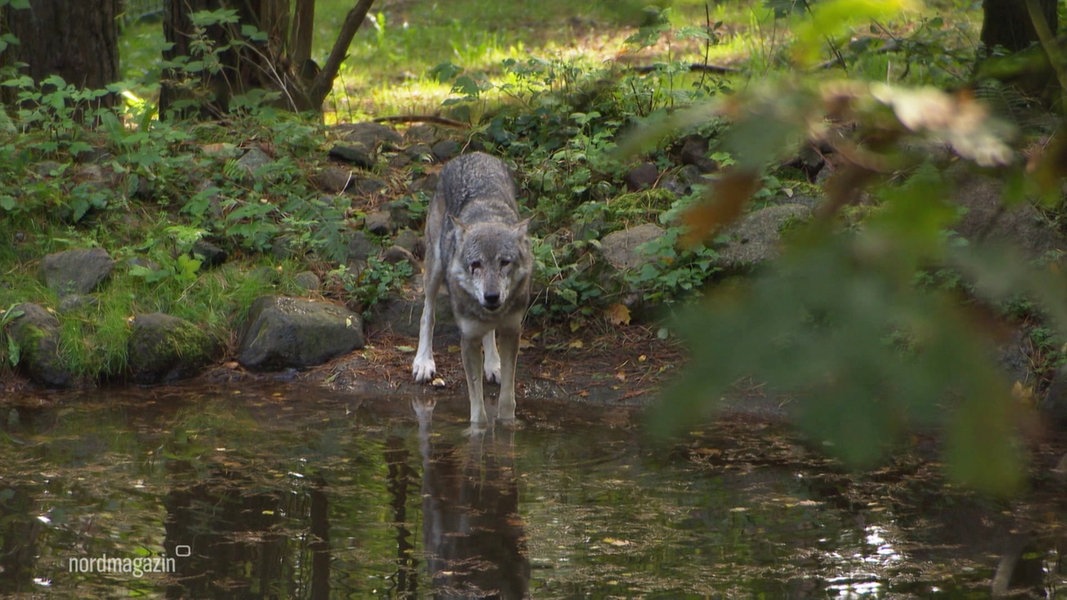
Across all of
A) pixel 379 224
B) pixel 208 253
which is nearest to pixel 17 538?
pixel 208 253

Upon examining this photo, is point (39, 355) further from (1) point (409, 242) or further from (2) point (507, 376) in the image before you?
(2) point (507, 376)

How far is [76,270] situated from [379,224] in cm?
229


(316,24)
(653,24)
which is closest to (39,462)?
(653,24)

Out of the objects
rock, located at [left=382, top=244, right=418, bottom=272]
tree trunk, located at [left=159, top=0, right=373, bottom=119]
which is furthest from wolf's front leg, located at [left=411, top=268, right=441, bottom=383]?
tree trunk, located at [left=159, top=0, right=373, bottom=119]

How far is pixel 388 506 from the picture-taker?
17.7 feet

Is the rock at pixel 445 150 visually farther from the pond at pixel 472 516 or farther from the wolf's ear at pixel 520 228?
the pond at pixel 472 516

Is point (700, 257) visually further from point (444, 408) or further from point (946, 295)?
point (946, 295)

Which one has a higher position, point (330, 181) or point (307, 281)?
point (330, 181)

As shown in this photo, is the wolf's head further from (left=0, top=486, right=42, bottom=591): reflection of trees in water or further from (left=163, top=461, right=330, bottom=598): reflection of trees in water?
(left=0, top=486, right=42, bottom=591): reflection of trees in water

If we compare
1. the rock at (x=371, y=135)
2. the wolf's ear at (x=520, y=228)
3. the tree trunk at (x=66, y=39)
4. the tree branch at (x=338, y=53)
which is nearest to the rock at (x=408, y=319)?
the wolf's ear at (x=520, y=228)

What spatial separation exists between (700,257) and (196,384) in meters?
3.52

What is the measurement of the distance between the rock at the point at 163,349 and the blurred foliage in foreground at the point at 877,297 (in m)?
6.96

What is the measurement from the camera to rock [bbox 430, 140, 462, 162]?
10344mm

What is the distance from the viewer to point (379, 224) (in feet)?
30.3
